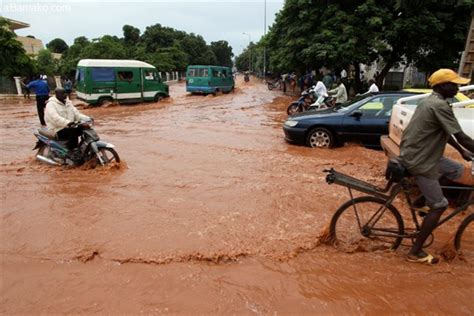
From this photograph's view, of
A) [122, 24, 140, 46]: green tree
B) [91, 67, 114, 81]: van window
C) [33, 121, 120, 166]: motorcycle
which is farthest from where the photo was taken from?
[122, 24, 140, 46]: green tree

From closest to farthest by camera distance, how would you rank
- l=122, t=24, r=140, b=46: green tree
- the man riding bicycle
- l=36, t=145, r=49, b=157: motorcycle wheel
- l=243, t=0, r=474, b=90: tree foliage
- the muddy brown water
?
the man riding bicycle < the muddy brown water < l=36, t=145, r=49, b=157: motorcycle wheel < l=243, t=0, r=474, b=90: tree foliage < l=122, t=24, r=140, b=46: green tree

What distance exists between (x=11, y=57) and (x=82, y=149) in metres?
21.7

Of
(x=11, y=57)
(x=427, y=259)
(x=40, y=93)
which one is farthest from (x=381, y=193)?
(x=11, y=57)

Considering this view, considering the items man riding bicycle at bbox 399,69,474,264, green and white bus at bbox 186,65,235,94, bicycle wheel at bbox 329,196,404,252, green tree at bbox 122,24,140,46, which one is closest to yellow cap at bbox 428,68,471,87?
man riding bicycle at bbox 399,69,474,264

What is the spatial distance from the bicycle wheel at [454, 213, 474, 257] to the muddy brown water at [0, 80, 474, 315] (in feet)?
0.36

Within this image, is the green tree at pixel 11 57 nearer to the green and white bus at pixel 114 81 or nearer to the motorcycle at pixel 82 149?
the green and white bus at pixel 114 81

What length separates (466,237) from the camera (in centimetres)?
357

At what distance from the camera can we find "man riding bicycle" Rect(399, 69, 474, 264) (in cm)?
288

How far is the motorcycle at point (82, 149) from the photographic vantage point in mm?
6344

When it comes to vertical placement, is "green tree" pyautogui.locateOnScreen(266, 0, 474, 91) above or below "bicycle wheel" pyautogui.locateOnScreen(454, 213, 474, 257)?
above

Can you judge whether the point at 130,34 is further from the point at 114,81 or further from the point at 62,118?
the point at 62,118

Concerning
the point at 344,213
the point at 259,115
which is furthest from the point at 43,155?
the point at 259,115

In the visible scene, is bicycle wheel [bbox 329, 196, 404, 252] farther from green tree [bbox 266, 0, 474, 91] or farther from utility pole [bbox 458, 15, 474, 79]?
green tree [bbox 266, 0, 474, 91]

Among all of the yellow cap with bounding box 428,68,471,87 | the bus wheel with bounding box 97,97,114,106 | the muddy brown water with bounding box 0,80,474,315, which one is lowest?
the muddy brown water with bounding box 0,80,474,315
